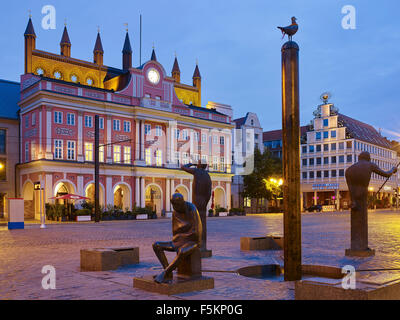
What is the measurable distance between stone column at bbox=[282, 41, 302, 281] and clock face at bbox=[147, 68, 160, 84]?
141ft

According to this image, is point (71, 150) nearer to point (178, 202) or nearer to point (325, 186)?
point (178, 202)

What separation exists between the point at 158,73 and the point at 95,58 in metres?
10.3

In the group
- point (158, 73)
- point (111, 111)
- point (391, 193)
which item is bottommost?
point (391, 193)

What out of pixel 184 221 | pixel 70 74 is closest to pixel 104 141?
pixel 70 74

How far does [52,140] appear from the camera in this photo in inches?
1596

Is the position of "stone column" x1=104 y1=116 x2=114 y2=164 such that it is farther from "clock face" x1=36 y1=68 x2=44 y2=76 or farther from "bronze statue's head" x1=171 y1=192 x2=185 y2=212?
"bronze statue's head" x1=171 y1=192 x2=185 y2=212

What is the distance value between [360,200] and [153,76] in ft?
135

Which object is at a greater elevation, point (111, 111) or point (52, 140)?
point (111, 111)

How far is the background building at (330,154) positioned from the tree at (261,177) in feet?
39.0

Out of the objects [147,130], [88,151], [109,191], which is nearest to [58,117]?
[88,151]

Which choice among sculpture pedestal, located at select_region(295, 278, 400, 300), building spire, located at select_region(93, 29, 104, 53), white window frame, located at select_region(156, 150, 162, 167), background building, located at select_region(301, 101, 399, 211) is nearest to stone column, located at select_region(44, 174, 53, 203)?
white window frame, located at select_region(156, 150, 162, 167)

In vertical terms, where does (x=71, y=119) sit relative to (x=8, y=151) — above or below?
above

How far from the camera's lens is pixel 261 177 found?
6159cm
